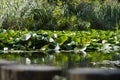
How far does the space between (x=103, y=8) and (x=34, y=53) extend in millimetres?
10337

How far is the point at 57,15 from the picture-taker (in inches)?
595

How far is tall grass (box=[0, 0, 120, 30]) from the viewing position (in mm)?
13266

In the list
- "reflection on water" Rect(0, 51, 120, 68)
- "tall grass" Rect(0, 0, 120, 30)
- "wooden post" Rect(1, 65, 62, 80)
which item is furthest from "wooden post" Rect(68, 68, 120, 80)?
"tall grass" Rect(0, 0, 120, 30)

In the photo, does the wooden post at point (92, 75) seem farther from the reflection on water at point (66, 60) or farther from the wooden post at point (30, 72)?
the reflection on water at point (66, 60)

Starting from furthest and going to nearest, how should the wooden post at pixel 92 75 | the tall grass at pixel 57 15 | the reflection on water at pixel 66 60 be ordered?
1. the tall grass at pixel 57 15
2. the reflection on water at pixel 66 60
3. the wooden post at pixel 92 75

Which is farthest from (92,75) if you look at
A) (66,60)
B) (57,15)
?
(57,15)

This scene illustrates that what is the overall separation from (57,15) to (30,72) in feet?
42.0

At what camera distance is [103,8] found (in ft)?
55.5

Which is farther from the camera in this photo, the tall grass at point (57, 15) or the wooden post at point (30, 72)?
the tall grass at point (57, 15)

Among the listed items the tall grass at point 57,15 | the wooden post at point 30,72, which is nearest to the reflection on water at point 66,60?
the wooden post at point 30,72

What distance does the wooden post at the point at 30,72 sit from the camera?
2.37 m

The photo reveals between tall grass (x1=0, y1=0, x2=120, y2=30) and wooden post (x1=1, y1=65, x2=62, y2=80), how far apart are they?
33.4 feet

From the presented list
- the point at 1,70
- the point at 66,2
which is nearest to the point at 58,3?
the point at 66,2

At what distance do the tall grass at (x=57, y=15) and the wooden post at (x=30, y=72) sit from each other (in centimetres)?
1018
